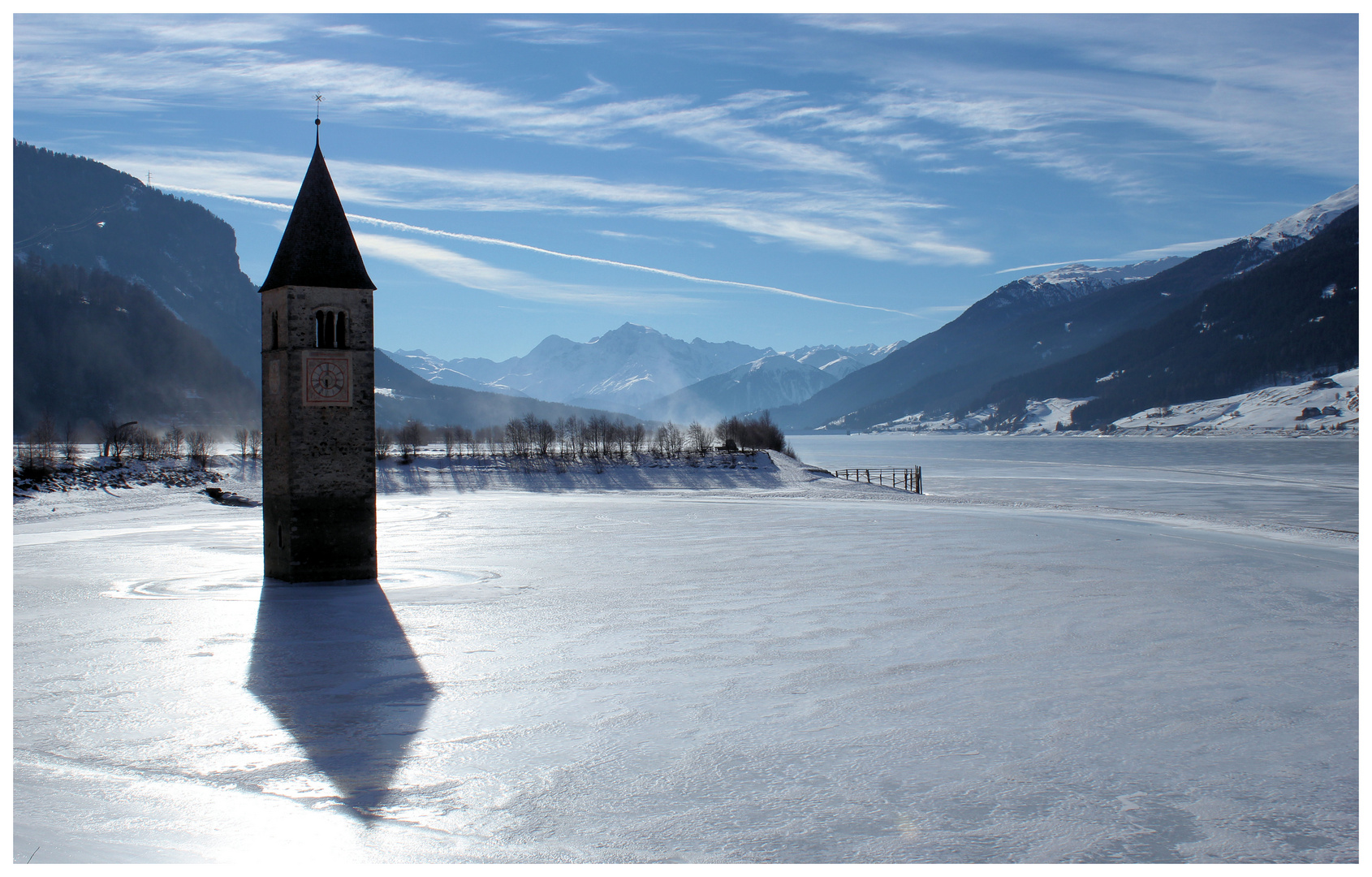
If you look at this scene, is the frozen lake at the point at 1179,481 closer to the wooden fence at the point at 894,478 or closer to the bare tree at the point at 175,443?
the wooden fence at the point at 894,478

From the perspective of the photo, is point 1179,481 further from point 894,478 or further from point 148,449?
point 148,449

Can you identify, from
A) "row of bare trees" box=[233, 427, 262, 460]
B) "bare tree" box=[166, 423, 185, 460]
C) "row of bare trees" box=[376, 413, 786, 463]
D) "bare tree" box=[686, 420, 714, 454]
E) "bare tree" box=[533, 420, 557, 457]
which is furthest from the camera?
"bare tree" box=[686, 420, 714, 454]

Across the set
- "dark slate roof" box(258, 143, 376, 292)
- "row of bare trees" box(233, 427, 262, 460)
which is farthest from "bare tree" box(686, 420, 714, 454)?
"dark slate roof" box(258, 143, 376, 292)

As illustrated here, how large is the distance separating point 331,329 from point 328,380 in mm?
1474

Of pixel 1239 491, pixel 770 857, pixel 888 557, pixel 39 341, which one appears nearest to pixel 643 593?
pixel 888 557

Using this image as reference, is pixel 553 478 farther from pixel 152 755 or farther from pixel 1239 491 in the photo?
pixel 152 755

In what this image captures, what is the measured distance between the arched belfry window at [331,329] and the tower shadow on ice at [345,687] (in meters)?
7.55

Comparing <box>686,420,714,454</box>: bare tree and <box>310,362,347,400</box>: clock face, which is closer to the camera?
<box>310,362,347,400</box>: clock face

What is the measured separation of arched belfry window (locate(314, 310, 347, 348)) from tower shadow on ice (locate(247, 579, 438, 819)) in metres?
7.55

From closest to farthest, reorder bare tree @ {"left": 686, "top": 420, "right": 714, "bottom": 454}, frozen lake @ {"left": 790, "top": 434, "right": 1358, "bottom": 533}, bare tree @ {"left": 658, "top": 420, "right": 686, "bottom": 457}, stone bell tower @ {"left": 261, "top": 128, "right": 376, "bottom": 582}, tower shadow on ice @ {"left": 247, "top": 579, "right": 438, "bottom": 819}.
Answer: tower shadow on ice @ {"left": 247, "top": 579, "right": 438, "bottom": 819}
stone bell tower @ {"left": 261, "top": 128, "right": 376, "bottom": 582}
frozen lake @ {"left": 790, "top": 434, "right": 1358, "bottom": 533}
bare tree @ {"left": 658, "top": 420, "right": 686, "bottom": 457}
bare tree @ {"left": 686, "top": 420, "right": 714, "bottom": 454}

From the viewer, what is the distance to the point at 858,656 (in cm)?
1547

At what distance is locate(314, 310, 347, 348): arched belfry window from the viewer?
2594cm

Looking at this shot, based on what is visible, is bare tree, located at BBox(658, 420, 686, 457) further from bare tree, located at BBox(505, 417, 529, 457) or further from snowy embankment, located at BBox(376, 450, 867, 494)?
bare tree, located at BBox(505, 417, 529, 457)

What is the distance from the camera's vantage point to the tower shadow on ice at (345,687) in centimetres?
1062
